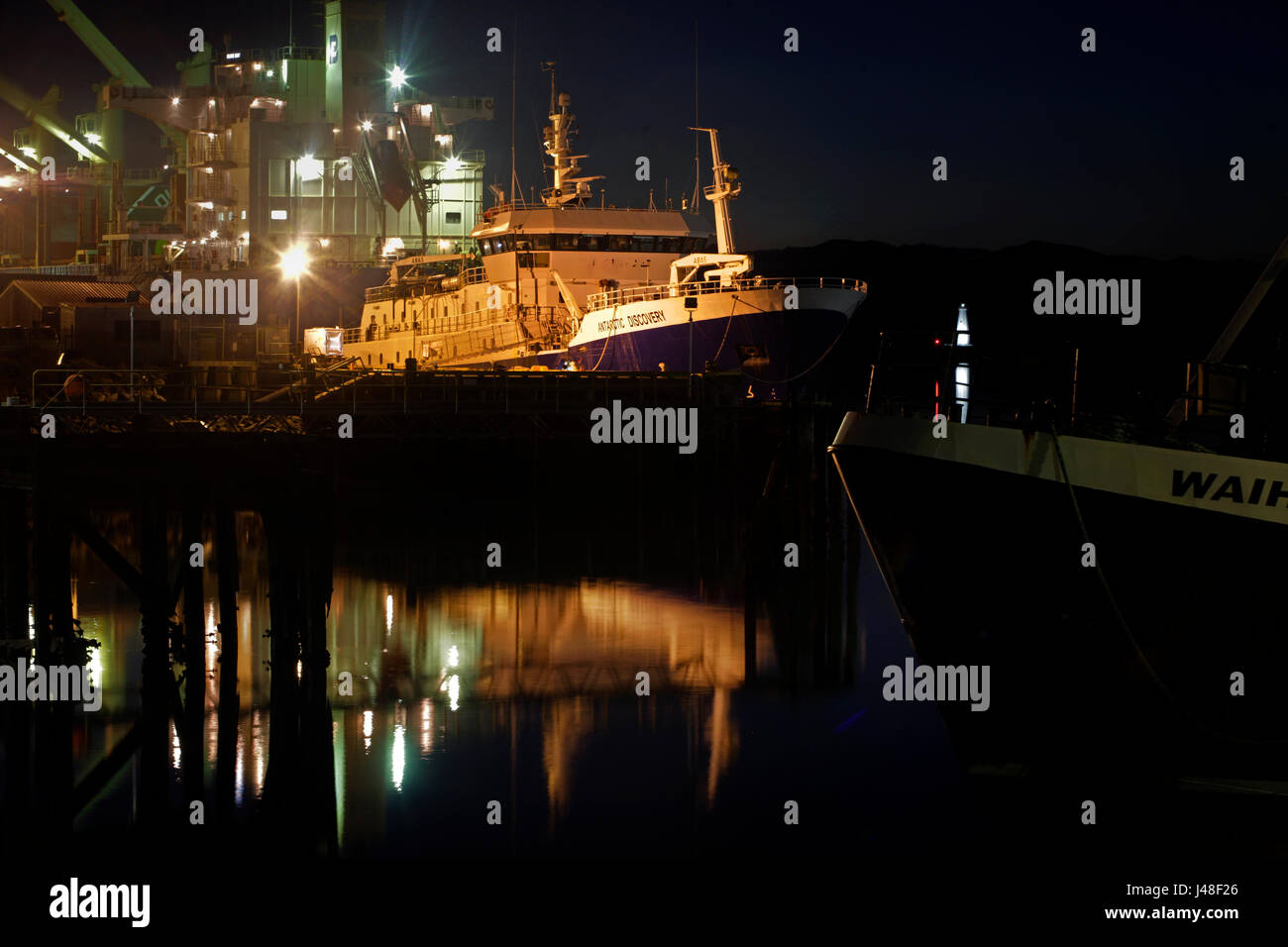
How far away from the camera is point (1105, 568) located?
14.5 m

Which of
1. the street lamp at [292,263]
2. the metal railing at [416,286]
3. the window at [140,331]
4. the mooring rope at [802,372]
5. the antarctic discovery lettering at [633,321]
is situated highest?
the street lamp at [292,263]

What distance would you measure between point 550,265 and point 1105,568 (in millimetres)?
37402

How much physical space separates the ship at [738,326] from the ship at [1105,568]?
25185mm

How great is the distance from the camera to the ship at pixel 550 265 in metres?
48.6

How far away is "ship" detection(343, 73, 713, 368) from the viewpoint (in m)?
48.6

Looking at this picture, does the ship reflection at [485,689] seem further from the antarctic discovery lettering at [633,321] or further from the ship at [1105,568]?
the antarctic discovery lettering at [633,321]

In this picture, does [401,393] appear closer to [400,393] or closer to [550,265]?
[400,393]

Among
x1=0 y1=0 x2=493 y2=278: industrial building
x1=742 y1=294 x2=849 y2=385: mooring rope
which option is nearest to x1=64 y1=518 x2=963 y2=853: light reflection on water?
x1=742 y1=294 x2=849 y2=385: mooring rope

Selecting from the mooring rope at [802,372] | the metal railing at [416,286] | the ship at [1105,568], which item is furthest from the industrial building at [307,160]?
the ship at [1105,568]

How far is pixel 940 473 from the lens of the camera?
15.2 m

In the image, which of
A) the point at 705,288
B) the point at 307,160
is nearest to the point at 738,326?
the point at 705,288

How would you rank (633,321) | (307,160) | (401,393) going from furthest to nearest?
1. (307,160)
2. (633,321)
3. (401,393)
